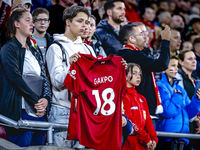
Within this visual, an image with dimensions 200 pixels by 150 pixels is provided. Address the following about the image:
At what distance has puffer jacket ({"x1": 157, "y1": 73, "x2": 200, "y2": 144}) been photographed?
15.4ft

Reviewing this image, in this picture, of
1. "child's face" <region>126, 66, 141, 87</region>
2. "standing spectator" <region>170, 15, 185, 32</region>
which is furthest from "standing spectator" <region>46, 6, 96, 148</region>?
"standing spectator" <region>170, 15, 185, 32</region>

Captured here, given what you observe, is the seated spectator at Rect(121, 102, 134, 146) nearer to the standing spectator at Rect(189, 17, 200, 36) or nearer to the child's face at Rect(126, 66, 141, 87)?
the child's face at Rect(126, 66, 141, 87)

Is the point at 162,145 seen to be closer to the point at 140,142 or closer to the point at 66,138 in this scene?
the point at 140,142

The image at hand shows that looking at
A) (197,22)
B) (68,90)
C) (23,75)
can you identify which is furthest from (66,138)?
(197,22)

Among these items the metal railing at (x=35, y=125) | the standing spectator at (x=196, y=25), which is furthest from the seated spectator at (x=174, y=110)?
the standing spectator at (x=196, y=25)

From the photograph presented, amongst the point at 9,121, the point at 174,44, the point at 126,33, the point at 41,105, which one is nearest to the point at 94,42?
the point at 126,33

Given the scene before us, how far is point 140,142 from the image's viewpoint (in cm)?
400

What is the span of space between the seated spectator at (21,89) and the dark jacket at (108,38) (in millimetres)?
1474

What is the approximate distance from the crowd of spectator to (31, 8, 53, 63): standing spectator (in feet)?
0.04

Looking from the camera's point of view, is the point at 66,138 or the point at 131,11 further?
the point at 131,11

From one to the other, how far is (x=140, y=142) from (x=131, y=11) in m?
5.13

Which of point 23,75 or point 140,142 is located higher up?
point 23,75

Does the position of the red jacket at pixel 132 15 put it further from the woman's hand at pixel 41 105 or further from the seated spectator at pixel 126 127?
the woman's hand at pixel 41 105

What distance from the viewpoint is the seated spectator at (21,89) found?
11.6 feet
